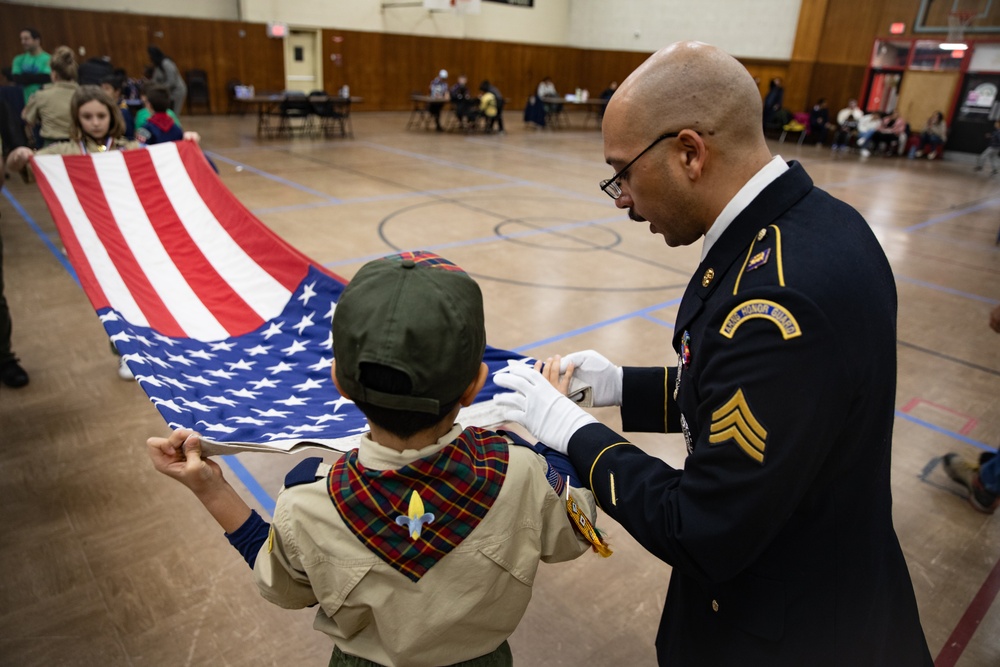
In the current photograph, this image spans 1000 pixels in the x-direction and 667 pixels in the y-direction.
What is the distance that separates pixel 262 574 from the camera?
96cm

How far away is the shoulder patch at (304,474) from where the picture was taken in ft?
3.11

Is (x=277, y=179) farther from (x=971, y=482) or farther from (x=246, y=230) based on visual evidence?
(x=971, y=482)

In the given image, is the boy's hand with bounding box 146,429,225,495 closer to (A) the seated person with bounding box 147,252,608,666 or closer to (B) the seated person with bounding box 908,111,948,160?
(A) the seated person with bounding box 147,252,608,666

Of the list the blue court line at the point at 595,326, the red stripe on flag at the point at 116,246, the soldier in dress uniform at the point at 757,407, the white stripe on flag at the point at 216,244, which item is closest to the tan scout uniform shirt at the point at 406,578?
the soldier in dress uniform at the point at 757,407

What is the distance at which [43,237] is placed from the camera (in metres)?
5.63

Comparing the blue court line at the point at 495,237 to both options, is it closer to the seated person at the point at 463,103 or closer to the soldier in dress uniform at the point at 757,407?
the soldier in dress uniform at the point at 757,407

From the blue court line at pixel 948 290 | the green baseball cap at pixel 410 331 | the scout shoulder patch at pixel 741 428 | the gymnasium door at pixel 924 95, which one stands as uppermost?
the gymnasium door at pixel 924 95

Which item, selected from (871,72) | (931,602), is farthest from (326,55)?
(931,602)

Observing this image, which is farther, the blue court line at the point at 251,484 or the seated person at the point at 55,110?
the seated person at the point at 55,110

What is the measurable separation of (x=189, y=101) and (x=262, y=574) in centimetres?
1616

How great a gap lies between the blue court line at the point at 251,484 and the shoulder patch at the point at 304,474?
62.4 inches

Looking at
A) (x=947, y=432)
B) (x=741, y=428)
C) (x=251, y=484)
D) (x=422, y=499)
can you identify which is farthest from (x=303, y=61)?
(x=741, y=428)

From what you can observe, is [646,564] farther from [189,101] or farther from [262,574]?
[189,101]

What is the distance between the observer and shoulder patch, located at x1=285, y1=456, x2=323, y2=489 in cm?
95
